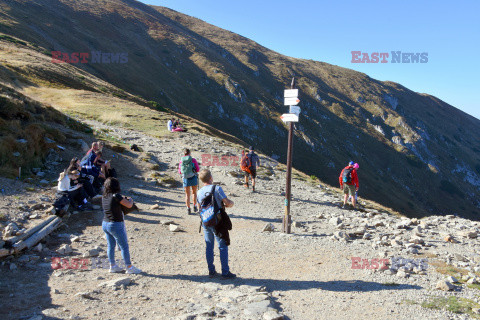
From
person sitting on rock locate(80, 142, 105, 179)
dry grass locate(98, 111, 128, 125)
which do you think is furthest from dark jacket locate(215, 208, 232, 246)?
dry grass locate(98, 111, 128, 125)

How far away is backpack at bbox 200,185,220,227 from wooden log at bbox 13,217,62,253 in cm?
398

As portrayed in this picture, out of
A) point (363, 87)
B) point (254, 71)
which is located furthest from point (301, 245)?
point (363, 87)

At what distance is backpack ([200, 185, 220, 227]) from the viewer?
5.39 metres

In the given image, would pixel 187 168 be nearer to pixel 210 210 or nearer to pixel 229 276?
pixel 210 210

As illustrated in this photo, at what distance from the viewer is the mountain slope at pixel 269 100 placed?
6975cm

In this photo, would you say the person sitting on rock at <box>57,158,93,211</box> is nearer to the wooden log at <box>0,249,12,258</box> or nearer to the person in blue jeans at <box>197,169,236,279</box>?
the wooden log at <box>0,249,12,258</box>

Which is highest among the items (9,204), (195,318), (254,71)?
(254,71)

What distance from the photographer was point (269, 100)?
3730 inches

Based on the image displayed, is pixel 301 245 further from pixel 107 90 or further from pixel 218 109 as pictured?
pixel 218 109

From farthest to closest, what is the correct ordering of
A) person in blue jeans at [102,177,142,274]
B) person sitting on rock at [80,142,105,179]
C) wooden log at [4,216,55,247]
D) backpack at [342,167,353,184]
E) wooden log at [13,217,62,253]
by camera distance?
backpack at [342,167,353,184]
person sitting on rock at [80,142,105,179]
wooden log at [13,217,62,253]
wooden log at [4,216,55,247]
person in blue jeans at [102,177,142,274]

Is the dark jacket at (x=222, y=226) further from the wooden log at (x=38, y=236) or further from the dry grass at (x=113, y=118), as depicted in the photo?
the dry grass at (x=113, y=118)

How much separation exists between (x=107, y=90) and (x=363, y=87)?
12750 centimetres

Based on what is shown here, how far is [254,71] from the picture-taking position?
11412 cm

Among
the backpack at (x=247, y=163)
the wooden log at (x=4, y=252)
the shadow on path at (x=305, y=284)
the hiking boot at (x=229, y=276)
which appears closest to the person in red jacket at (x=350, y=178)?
the backpack at (x=247, y=163)
